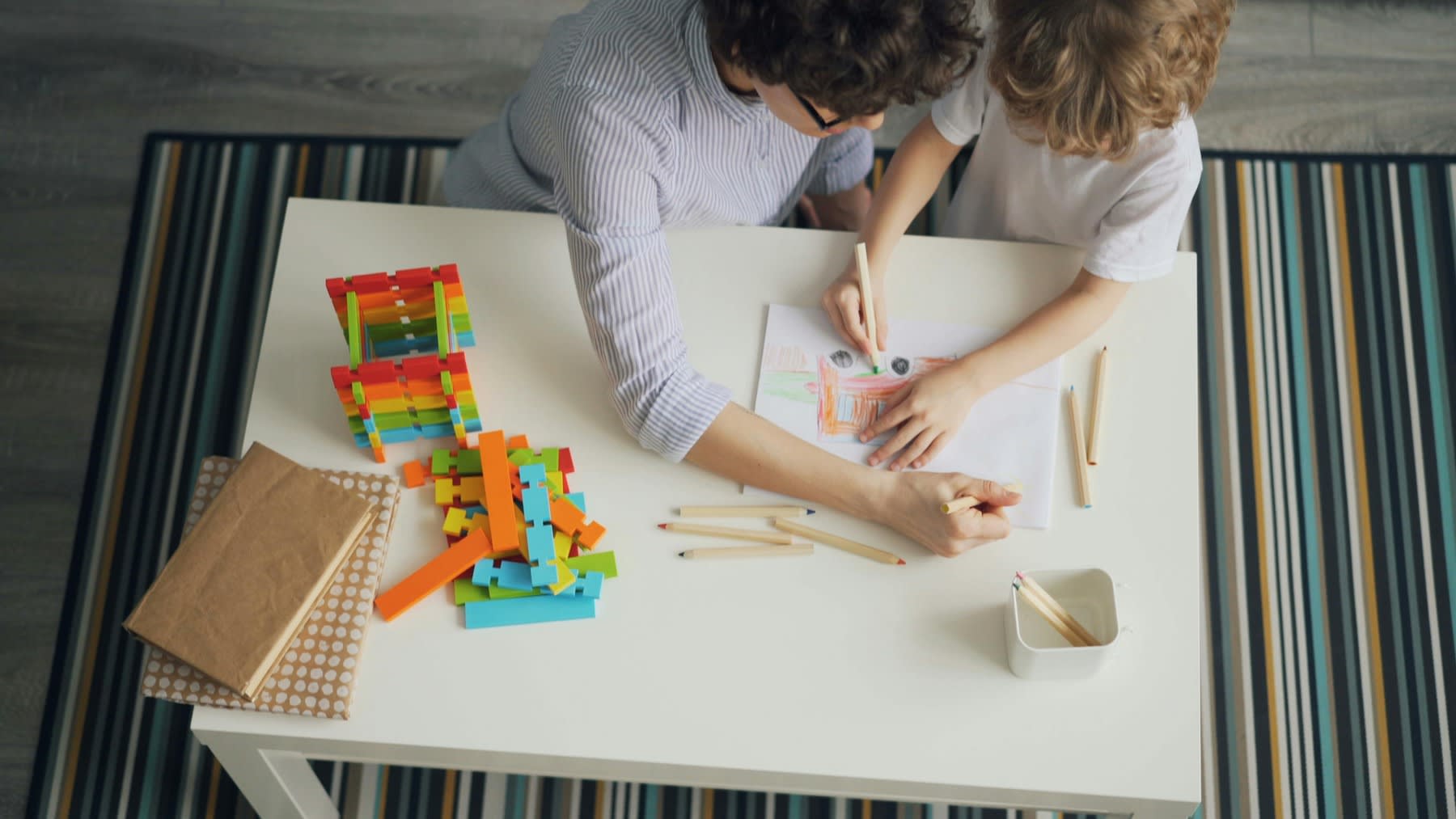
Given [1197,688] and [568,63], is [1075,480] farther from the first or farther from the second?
[568,63]

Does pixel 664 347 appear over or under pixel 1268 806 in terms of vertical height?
over

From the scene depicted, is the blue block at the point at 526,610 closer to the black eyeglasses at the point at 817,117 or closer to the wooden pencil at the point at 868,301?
the wooden pencil at the point at 868,301

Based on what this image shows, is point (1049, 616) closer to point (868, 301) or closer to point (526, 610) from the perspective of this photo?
point (868, 301)

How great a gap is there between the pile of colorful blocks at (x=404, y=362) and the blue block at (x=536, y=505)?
10cm

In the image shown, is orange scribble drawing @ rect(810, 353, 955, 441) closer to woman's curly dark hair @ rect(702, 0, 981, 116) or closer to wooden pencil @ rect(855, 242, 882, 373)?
wooden pencil @ rect(855, 242, 882, 373)

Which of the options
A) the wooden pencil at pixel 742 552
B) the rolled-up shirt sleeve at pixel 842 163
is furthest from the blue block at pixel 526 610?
the rolled-up shirt sleeve at pixel 842 163

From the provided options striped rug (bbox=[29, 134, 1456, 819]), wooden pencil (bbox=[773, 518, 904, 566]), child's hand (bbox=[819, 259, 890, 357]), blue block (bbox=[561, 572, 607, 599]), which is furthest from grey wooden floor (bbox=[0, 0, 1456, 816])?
blue block (bbox=[561, 572, 607, 599])

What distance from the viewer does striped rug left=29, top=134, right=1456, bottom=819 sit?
1607 millimetres

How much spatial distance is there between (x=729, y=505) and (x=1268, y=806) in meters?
1.04

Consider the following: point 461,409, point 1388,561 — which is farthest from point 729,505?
point 1388,561

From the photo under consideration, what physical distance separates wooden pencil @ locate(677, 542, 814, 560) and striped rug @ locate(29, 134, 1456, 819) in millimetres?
659

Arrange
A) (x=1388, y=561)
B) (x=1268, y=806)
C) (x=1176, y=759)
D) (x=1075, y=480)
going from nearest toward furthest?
1. (x=1176, y=759)
2. (x=1075, y=480)
3. (x=1268, y=806)
4. (x=1388, y=561)

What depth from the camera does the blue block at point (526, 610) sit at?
1.06 m

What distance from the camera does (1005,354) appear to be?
3.77ft
